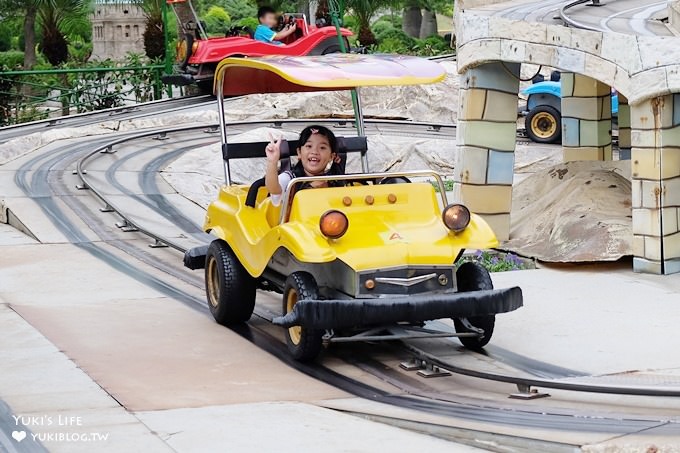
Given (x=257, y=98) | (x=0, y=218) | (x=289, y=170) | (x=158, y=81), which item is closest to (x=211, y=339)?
(x=289, y=170)

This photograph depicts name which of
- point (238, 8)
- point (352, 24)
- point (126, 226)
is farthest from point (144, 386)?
point (238, 8)

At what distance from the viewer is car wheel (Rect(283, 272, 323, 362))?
7.55m

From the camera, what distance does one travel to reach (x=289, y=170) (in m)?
8.54

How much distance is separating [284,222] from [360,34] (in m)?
24.5

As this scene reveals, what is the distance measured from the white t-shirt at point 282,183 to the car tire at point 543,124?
12.3 metres

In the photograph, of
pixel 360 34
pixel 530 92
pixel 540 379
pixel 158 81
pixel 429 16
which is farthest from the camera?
pixel 429 16

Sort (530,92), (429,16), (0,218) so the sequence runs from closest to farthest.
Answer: (0,218) < (530,92) < (429,16)

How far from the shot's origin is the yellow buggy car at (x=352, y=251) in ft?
24.4

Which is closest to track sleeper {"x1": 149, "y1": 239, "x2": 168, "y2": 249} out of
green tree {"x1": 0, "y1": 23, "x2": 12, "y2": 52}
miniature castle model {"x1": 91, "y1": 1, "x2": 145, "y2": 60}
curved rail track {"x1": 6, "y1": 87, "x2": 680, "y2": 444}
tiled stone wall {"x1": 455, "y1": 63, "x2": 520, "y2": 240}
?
curved rail track {"x1": 6, "y1": 87, "x2": 680, "y2": 444}

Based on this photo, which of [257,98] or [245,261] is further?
[257,98]

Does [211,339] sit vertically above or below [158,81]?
below

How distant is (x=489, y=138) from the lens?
12180 millimetres

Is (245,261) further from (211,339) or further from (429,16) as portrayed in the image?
(429,16)

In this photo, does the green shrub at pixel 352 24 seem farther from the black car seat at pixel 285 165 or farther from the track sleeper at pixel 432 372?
the track sleeper at pixel 432 372
